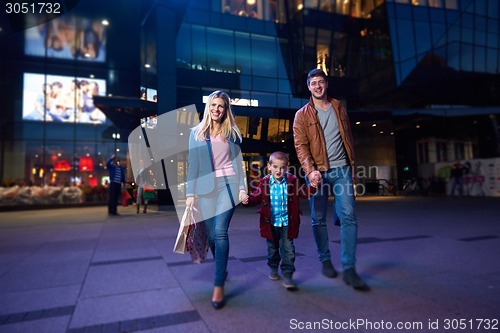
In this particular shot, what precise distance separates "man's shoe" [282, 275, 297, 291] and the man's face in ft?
5.03

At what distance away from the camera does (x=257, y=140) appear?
8.34 ft

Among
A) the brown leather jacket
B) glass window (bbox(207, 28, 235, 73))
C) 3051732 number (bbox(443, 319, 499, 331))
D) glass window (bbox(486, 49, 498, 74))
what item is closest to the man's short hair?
the brown leather jacket

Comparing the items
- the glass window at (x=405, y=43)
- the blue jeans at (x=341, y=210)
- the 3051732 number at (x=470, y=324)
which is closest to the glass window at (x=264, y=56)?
the blue jeans at (x=341, y=210)

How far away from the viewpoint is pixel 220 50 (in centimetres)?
267

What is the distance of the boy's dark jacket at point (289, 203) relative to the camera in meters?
2.73

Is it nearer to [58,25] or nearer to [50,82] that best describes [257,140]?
[58,25]

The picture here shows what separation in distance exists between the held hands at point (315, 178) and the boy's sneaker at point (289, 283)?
0.79m

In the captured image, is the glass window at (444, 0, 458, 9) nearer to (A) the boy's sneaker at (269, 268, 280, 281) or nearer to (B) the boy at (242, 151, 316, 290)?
(B) the boy at (242, 151, 316, 290)

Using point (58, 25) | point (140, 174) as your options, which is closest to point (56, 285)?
point (140, 174)

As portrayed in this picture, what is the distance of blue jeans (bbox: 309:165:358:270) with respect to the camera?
2.73 meters

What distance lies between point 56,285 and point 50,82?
27.0m

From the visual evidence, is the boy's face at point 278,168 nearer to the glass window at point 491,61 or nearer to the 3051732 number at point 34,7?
the 3051732 number at point 34,7

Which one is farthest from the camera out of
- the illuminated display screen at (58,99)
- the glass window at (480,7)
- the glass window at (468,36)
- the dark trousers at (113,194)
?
the illuminated display screen at (58,99)

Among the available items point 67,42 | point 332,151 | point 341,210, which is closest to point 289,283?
point 341,210
